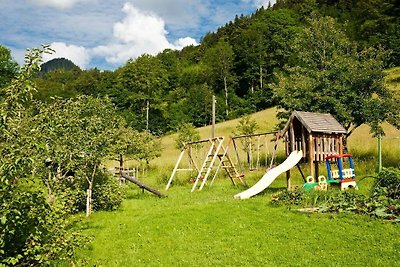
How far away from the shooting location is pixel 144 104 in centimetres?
7044

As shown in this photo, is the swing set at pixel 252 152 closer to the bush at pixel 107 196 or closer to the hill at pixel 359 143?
the hill at pixel 359 143

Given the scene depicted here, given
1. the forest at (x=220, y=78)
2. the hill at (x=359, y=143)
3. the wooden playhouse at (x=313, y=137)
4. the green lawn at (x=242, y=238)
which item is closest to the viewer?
the green lawn at (x=242, y=238)

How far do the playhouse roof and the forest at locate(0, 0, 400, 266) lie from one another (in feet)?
14.8

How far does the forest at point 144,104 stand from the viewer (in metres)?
6.20

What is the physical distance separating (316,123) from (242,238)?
28.3 feet

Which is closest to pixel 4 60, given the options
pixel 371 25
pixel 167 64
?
pixel 167 64

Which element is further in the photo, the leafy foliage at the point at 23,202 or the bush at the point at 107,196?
the bush at the point at 107,196

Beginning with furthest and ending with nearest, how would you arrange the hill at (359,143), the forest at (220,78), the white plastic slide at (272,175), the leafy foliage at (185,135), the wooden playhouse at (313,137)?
1. the forest at (220,78)
2. the leafy foliage at (185,135)
3. the hill at (359,143)
4. the wooden playhouse at (313,137)
5. the white plastic slide at (272,175)

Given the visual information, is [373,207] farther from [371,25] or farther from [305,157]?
[371,25]

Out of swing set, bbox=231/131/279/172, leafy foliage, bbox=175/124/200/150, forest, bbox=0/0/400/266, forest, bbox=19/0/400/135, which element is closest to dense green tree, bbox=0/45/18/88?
forest, bbox=0/0/400/266

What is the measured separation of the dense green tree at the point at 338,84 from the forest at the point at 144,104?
0.21 ft

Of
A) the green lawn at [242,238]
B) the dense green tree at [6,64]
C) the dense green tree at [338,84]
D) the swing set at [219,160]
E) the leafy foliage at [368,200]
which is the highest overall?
the dense green tree at [6,64]

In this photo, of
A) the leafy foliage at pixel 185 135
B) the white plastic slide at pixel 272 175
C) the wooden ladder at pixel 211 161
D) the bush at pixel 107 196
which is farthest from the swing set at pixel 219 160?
the leafy foliage at pixel 185 135

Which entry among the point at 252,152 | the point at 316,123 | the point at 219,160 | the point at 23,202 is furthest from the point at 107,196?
the point at 252,152
